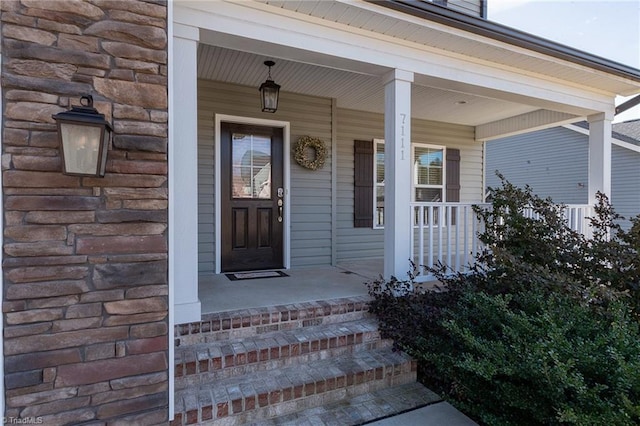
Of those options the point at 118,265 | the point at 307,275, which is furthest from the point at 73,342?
the point at 307,275

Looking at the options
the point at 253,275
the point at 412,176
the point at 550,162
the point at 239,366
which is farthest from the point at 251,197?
the point at 550,162

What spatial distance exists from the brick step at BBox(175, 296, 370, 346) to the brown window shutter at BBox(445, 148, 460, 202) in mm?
3714

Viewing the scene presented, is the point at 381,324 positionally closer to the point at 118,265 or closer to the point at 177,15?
the point at 118,265

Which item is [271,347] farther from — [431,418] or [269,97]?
[269,97]

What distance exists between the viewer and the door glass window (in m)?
4.36

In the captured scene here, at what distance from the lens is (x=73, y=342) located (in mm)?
1650

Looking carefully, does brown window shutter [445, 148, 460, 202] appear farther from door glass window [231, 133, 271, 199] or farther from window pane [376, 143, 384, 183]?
door glass window [231, 133, 271, 199]

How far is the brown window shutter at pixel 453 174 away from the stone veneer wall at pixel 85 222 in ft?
17.3

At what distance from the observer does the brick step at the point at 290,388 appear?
1998 millimetres

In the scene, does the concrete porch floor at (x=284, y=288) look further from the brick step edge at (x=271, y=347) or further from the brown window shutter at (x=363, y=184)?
the brown window shutter at (x=363, y=184)

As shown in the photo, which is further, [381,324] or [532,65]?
[532,65]

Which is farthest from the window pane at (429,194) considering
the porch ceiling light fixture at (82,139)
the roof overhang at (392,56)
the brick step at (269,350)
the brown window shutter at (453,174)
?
the porch ceiling light fixture at (82,139)

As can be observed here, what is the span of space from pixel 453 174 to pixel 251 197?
3721mm

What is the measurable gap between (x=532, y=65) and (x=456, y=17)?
134 centimetres
